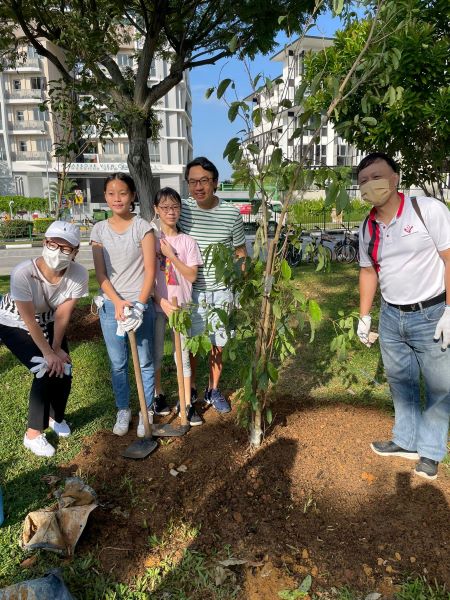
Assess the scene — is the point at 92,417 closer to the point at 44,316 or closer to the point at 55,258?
the point at 44,316

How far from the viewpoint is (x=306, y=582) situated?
1.89 metres

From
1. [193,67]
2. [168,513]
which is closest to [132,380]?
[168,513]

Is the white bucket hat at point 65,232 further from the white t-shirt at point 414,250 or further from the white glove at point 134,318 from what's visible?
the white t-shirt at point 414,250

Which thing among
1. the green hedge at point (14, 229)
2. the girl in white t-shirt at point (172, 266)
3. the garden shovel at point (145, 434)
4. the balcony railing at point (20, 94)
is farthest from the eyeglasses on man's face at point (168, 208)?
the balcony railing at point (20, 94)

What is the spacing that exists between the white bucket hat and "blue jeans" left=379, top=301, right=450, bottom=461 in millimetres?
1869

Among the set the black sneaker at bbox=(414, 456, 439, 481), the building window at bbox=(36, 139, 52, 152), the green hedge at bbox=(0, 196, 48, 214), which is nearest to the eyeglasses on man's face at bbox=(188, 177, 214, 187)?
the black sneaker at bbox=(414, 456, 439, 481)

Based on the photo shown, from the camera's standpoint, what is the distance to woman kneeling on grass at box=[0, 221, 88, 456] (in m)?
2.68

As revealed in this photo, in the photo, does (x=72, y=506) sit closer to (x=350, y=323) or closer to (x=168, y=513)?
(x=168, y=513)

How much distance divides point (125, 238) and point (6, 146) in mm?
44605

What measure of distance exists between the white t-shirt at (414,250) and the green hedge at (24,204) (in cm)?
3418

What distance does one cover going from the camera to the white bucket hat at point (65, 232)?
2619mm

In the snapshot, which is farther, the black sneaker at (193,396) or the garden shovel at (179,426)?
the black sneaker at (193,396)

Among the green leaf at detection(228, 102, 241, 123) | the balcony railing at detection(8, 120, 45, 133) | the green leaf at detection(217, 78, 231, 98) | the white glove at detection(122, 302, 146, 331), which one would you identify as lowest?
the white glove at detection(122, 302, 146, 331)

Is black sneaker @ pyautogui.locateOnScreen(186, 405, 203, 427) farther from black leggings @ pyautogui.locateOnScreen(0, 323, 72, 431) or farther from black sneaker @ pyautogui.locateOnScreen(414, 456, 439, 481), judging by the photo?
black sneaker @ pyautogui.locateOnScreen(414, 456, 439, 481)
